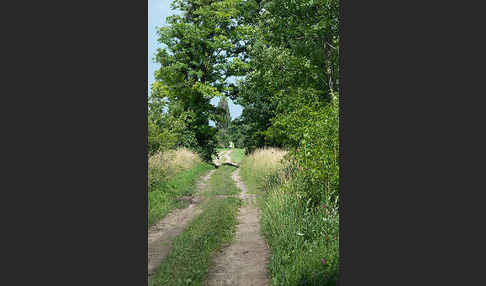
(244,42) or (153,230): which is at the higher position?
(244,42)

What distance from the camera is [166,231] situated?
264 inches

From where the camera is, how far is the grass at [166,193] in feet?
26.3

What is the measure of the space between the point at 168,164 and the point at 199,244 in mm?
7082

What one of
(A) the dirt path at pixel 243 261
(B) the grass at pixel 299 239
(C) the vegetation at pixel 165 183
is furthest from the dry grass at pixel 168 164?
(B) the grass at pixel 299 239

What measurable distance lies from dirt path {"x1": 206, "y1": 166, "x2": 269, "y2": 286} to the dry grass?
4.58m

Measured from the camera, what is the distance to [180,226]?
7.02 metres

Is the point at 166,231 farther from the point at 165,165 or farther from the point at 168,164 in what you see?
the point at 168,164

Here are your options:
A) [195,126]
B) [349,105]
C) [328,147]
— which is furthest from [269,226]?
[195,126]

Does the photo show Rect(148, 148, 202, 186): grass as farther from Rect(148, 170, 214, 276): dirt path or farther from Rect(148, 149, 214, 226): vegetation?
Rect(148, 170, 214, 276): dirt path

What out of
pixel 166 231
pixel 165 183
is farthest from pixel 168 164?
pixel 166 231

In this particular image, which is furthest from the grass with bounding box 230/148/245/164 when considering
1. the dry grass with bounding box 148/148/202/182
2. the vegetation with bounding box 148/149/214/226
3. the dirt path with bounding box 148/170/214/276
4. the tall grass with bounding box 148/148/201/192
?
the dirt path with bounding box 148/170/214/276
